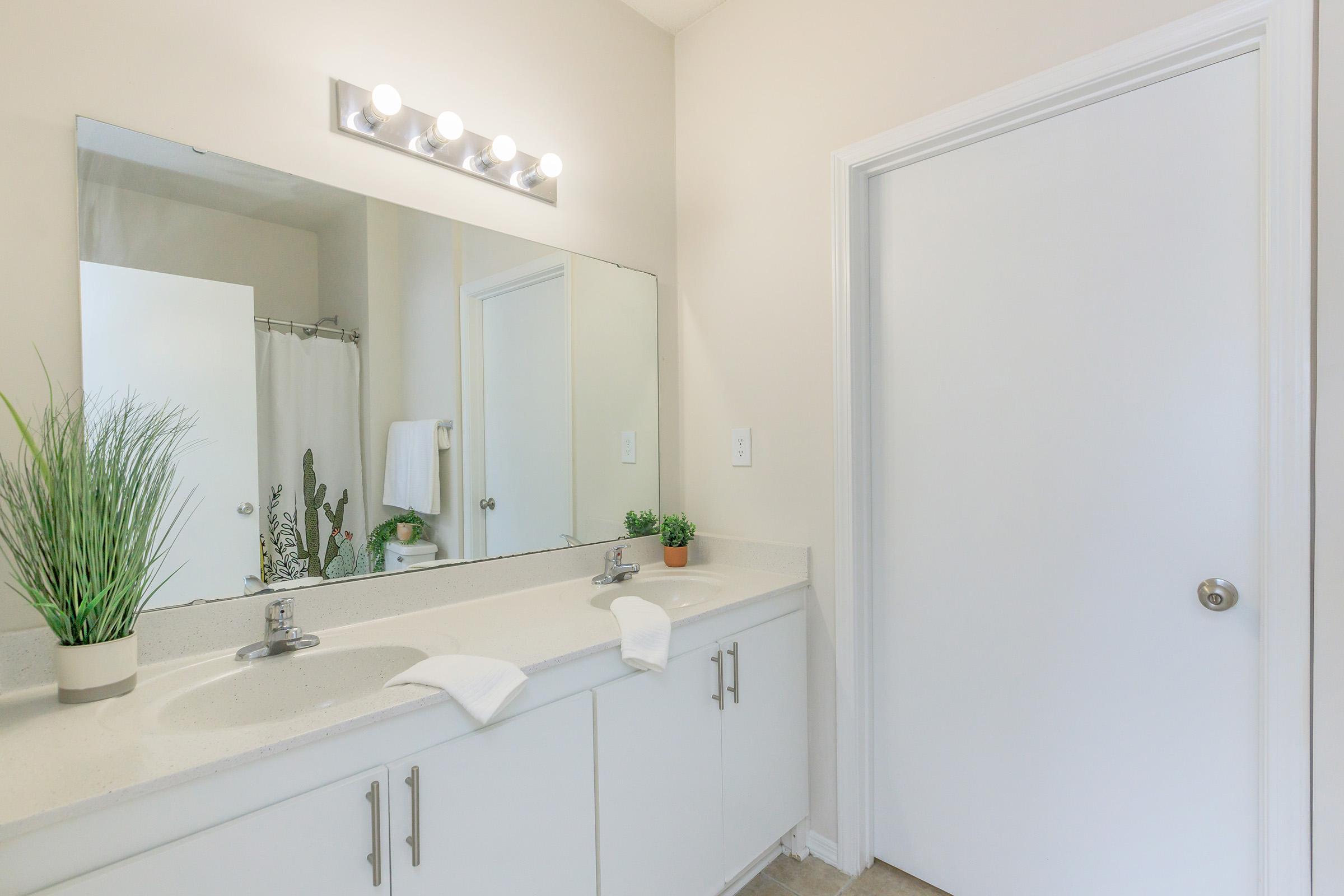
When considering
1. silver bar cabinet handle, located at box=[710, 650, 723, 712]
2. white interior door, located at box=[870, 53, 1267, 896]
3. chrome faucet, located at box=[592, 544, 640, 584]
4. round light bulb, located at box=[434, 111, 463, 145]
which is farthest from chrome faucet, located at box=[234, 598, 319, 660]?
white interior door, located at box=[870, 53, 1267, 896]

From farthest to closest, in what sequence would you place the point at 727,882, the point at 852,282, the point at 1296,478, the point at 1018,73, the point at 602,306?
the point at 602,306 < the point at 852,282 < the point at 727,882 < the point at 1018,73 < the point at 1296,478

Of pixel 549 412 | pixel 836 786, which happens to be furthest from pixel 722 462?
pixel 836 786

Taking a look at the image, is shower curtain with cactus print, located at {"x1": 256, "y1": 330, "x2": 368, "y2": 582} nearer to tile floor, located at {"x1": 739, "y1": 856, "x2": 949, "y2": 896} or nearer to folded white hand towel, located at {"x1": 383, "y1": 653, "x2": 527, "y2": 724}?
folded white hand towel, located at {"x1": 383, "y1": 653, "x2": 527, "y2": 724}

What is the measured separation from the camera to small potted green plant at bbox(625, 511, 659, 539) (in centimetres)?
206

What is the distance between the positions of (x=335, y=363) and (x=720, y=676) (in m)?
1.15

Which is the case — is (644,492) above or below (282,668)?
above

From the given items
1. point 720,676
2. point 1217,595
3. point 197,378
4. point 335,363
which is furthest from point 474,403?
point 1217,595

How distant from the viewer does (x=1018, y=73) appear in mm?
1474

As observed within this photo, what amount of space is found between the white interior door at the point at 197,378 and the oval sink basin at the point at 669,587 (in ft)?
2.98

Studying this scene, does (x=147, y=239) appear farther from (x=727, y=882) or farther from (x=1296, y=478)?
(x=1296, y=478)

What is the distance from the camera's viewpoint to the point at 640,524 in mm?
2082

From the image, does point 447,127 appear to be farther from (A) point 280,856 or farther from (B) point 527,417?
(A) point 280,856

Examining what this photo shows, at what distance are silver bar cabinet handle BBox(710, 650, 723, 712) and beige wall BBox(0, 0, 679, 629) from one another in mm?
772

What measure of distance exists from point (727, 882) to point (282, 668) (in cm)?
116
